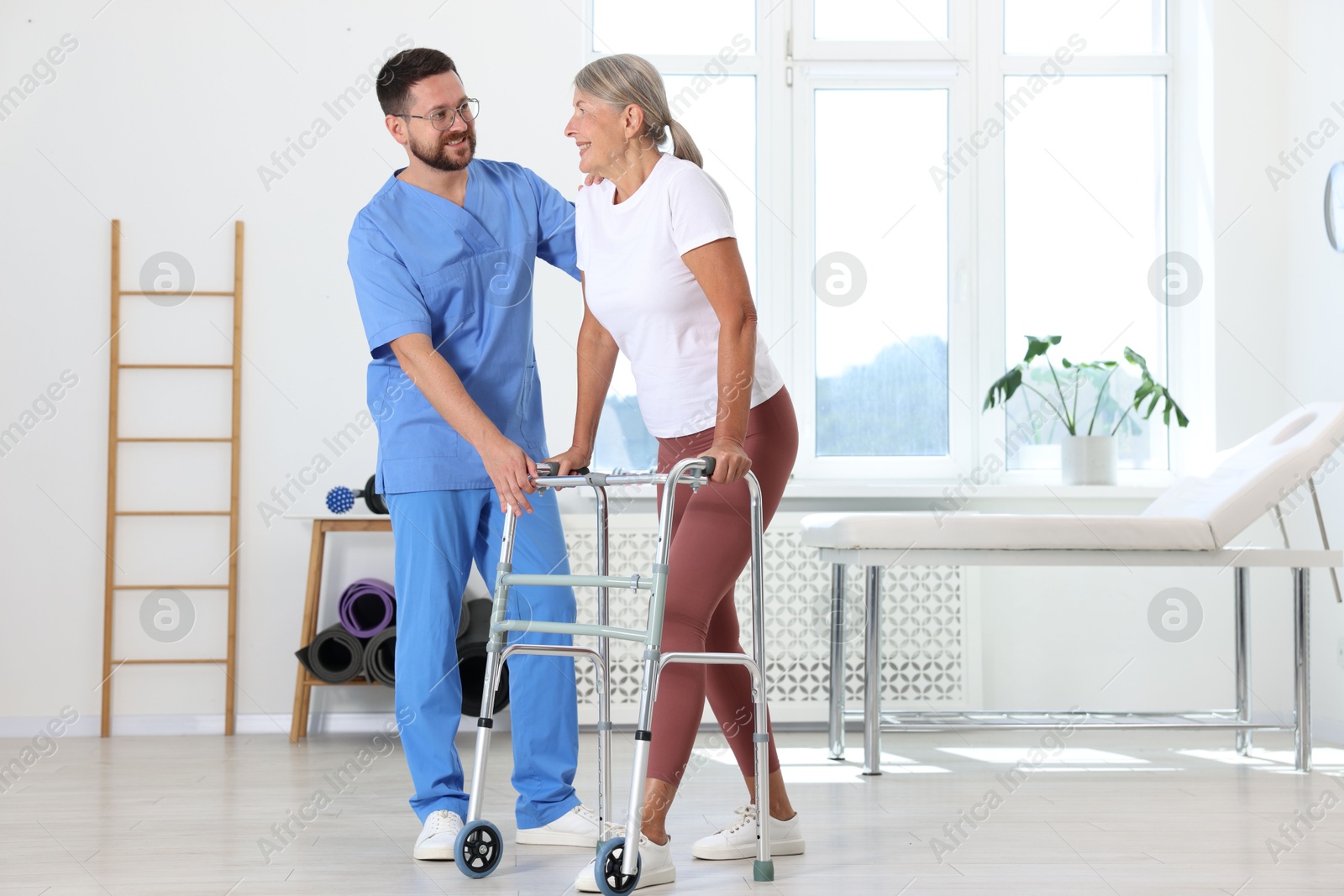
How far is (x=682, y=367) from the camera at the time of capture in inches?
77.7

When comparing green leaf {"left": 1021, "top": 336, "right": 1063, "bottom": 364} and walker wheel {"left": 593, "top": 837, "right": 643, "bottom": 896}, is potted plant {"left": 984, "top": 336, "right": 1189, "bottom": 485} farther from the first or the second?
walker wheel {"left": 593, "top": 837, "right": 643, "bottom": 896}

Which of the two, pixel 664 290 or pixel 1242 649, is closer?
pixel 664 290

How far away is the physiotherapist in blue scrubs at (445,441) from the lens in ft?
7.29

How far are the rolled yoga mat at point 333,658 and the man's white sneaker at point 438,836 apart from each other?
149 centimetres

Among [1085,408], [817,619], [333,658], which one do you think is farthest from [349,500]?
[1085,408]

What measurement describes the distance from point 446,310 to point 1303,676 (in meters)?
2.44

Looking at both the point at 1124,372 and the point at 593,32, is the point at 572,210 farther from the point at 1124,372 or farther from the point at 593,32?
the point at 1124,372

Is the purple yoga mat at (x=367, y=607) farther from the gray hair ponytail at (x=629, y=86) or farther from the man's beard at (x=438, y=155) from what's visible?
the gray hair ponytail at (x=629, y=86)

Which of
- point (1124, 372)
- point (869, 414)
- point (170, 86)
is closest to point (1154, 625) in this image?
point (1124, 372)

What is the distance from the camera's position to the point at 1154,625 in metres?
4.10

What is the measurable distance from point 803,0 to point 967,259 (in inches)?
44.1

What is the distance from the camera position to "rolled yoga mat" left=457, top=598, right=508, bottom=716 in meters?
3.52

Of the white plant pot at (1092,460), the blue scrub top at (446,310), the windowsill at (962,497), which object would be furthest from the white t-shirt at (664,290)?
the white plant pot at (1092,460)

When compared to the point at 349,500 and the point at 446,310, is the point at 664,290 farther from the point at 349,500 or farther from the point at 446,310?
the point at 349,500
